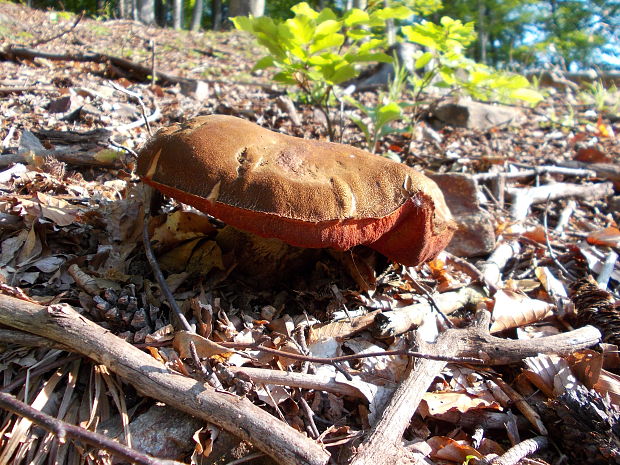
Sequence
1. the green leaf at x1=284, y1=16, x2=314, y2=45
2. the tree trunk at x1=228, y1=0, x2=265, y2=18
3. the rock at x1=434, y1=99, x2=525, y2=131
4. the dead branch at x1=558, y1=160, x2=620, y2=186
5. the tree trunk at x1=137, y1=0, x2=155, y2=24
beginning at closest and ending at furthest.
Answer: the green leaf at x1=284, y1=16, x2=314, y2=45 → the dead branch at x1=558, y1=160, x2=620, y2=186 → the rock at x1=434, y1=99, x2=525, y2=131 → the tree trunk at x1=228, y1=0, x2=265, y2=18 → the tree trunk at x1=137, y1=0, x2=155, y2=24

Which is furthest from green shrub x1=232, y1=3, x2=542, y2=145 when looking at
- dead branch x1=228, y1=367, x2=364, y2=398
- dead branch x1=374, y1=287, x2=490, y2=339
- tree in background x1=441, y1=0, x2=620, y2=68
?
tree in background x1=441, y1=0, x2=620, y2=68

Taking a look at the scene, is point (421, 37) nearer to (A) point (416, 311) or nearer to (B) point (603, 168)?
(A) point (416, 311)

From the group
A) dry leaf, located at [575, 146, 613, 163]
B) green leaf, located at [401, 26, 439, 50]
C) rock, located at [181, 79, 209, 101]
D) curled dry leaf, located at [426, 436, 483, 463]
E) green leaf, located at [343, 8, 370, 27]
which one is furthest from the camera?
rock, located at [181, 79, 209, 101]

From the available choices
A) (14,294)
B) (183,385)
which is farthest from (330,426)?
(14,294)

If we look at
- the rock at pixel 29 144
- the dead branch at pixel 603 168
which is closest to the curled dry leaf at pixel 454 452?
the rock at pixel 29 144

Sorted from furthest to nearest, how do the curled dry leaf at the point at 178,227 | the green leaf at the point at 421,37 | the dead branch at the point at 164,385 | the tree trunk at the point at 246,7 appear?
the tree trunk at the point at 246,7 < the green leaf at the point at 421,37 < the curled dry leaf at the point at 178,227 < the dead branch at the point at 164,385

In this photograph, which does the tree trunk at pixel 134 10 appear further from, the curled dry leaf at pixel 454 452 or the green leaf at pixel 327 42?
the curled dry leaf at pixel 454 452

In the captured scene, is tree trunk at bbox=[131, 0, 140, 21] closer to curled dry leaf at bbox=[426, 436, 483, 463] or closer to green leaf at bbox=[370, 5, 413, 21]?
green leaf at bbox=[370, 5, 413, 21]
